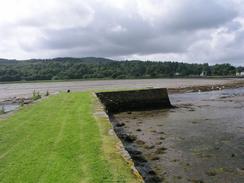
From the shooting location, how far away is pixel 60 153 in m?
12.3

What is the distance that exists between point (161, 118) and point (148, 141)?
10664 millimetres

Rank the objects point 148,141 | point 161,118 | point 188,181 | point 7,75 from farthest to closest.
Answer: point 7,75
point 161,118
point 148,141
point 188,181

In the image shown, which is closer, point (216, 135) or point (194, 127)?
point (216, 135)

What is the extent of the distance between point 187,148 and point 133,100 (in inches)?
855

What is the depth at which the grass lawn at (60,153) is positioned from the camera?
32.0ft

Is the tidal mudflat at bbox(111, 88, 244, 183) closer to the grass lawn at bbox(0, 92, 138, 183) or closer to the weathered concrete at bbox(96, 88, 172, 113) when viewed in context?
the grass lawn at bbox(0, 92, 138, 183)

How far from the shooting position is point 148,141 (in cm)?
2059

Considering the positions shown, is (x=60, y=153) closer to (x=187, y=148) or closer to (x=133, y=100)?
(x=187, y=148)

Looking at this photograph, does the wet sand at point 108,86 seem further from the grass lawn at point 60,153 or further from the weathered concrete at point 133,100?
the grass lawn at point 60,153

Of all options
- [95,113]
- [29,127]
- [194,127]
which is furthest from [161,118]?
[29,127]

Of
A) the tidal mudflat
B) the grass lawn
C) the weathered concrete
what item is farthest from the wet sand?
the grass lawn

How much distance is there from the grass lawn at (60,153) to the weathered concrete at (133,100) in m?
19.2

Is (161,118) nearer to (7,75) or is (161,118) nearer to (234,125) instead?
(234,125)

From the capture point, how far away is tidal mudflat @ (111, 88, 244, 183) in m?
13.8
